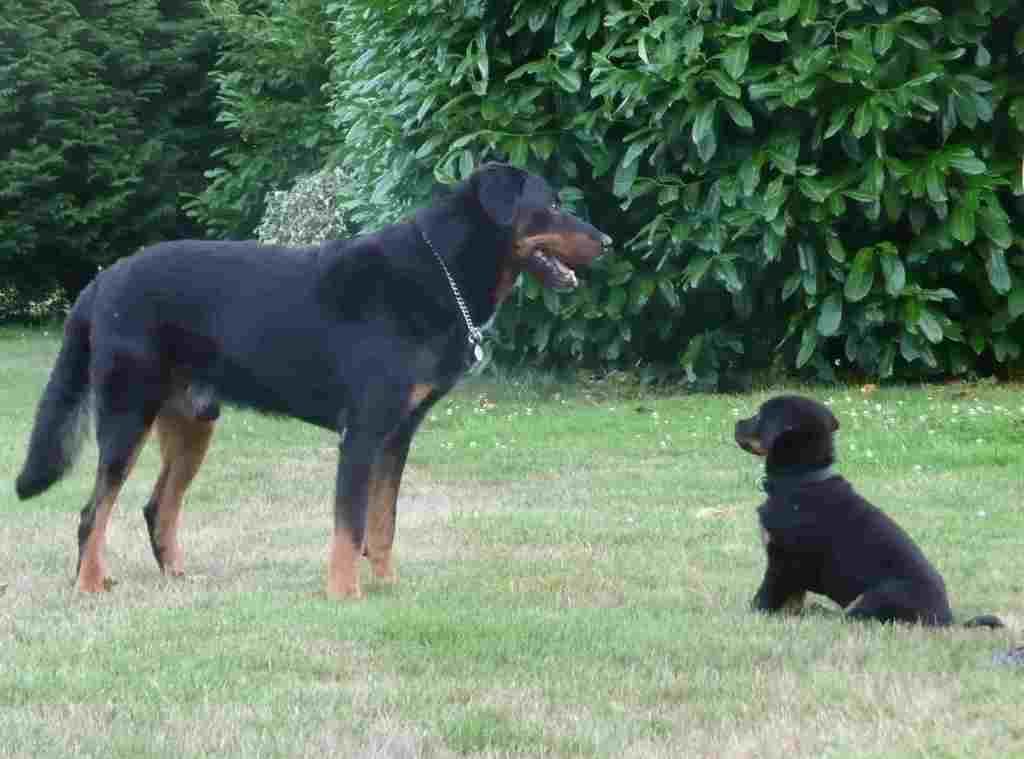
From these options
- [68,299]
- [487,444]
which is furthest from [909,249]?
[68,299]

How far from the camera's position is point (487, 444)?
1105 cm

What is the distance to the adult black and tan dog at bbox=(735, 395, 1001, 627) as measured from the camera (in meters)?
5.46

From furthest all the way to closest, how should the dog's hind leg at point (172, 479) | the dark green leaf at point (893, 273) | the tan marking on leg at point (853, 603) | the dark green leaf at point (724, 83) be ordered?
the dark green leaf at point (893, 273)
the dark green leaf at point (724, 83)
the dog's hind leg at point (172, 479)
the tan marking on leg at point (853, 603)

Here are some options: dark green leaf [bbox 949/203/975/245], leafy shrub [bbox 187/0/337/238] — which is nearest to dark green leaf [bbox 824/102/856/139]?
dark green leaf [bbox 949/203/975/245]

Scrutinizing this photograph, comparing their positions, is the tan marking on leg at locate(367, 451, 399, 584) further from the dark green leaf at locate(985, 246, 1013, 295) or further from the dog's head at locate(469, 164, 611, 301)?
the dark green leaf at locate(985, 246, 1013, 295)

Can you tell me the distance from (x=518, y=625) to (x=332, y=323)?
5.63 feet

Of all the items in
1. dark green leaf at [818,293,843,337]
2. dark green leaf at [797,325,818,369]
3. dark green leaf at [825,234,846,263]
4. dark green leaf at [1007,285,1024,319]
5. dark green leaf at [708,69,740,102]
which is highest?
dark green leaf at [708,69,740,102]

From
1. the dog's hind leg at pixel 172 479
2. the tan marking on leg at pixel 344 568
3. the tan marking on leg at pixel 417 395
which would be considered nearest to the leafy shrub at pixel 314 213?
the dog's hind leg at pixel 172 479

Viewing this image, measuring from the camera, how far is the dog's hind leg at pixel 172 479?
7.03 metres

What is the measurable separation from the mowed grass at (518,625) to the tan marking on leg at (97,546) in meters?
0.12

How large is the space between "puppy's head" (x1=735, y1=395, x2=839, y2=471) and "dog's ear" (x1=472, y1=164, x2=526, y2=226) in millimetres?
1421

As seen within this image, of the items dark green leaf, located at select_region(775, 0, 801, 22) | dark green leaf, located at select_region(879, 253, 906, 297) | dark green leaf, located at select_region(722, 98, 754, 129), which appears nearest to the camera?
dark green leaf, located at select_region(775, 0, 801, 22)

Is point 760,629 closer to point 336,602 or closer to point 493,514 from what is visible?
point 336,602

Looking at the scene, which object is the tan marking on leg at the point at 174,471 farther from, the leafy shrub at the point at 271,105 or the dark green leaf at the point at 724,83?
the leafy shrub at the point at 271,105
